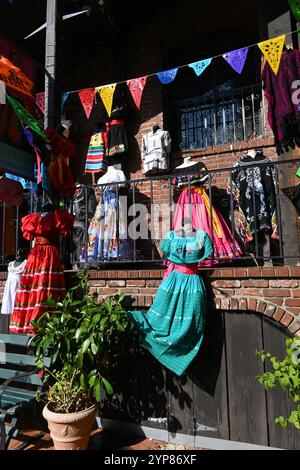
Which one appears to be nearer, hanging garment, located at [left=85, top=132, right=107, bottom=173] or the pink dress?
the pink dress

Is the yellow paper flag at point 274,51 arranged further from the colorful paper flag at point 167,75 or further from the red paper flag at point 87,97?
the red paper flag at point 87,97

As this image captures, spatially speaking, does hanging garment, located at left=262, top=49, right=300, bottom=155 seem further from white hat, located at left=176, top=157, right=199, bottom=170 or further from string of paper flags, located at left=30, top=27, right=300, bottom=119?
white hat, located at left=176, top=157, right=199, bottom=170

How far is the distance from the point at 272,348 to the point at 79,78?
5.18m

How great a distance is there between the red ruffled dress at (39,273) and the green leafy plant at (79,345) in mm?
201

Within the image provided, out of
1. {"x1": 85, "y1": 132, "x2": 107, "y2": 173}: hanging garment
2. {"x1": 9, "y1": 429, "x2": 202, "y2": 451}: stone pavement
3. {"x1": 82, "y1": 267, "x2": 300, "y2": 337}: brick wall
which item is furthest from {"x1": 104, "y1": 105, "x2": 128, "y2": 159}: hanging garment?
{"x1": 9, "y1": 429, "x2": 202, "y2": 451}: stone pavement

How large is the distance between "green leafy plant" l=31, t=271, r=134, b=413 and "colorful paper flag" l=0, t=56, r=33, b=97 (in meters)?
2.14

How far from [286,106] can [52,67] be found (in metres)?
2.57

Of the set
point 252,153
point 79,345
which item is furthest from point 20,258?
point 252,153

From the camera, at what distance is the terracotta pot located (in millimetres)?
2521

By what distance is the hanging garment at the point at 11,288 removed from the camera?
142 inches

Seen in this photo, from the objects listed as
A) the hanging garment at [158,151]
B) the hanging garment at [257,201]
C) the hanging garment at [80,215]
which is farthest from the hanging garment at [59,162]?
the hanging garment at [257,201]

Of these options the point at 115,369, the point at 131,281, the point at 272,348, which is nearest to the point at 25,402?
the point at 115,369

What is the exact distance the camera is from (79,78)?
5.62 meters

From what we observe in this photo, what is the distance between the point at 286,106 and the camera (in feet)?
12.0
